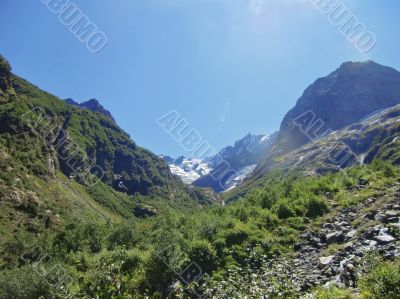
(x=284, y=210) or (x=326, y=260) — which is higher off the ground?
(x=284, y=210)

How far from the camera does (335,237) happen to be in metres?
18.1

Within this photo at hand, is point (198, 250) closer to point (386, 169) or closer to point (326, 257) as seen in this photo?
point (326, 257)

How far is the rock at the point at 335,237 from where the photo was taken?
704 inches

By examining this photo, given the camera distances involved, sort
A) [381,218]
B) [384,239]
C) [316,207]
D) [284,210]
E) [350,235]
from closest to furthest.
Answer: [384,239] < [350,235] < [381,218] < [316,207] < [284,210]

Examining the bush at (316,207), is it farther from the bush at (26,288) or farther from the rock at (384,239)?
the bush at (26,288)

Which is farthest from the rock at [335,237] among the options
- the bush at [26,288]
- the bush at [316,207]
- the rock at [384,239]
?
the bush at [26,288]

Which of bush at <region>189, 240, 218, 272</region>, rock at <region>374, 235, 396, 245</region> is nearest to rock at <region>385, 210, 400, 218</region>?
rock at <region>374, 235, 396, 245</region>

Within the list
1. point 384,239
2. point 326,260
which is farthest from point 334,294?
point 384,239

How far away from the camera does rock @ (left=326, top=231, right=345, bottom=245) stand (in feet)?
58.7

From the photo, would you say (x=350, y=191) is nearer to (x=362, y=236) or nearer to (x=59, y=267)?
(x=362, y=236)

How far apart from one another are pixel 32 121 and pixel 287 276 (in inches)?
7243

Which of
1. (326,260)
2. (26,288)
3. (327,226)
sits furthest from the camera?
(327,226)

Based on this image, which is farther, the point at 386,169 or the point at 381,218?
the point at 386,169

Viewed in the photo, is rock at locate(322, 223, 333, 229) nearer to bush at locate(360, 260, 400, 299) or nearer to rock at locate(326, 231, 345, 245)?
rock at locate(326, 231, 345, 245)
